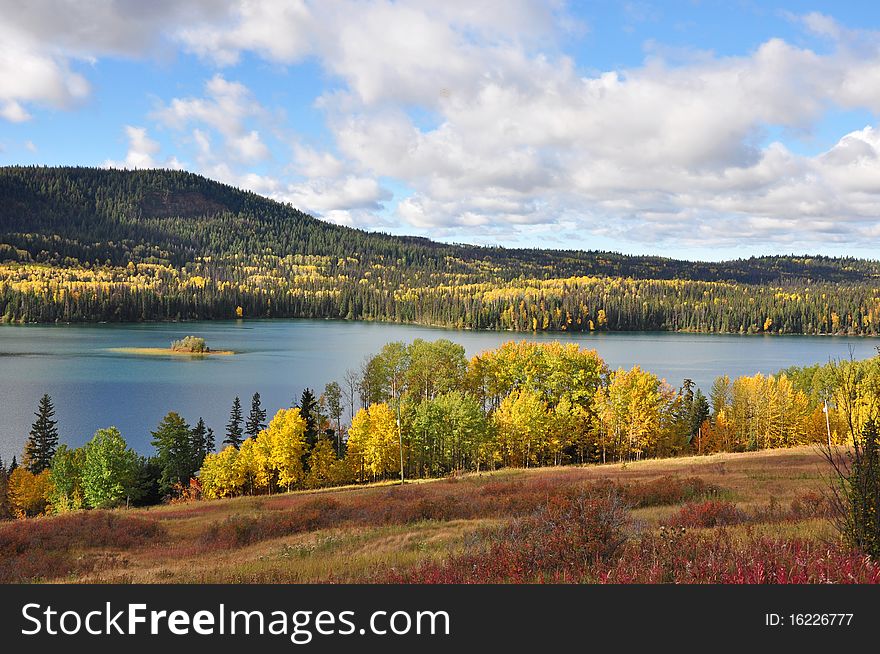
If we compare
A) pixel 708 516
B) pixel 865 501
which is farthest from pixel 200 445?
pixel 865 501

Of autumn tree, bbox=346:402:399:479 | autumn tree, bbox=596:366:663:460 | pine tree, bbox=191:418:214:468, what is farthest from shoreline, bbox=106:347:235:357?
autumn tree, bbox=596:366:663:460

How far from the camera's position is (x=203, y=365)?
364 feet

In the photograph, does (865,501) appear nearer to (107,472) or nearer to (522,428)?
(522,428)

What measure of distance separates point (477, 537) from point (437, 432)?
132 ft

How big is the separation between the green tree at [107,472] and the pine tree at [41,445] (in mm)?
9319

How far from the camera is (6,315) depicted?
188000mm

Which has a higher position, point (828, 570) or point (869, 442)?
point (869, 442)

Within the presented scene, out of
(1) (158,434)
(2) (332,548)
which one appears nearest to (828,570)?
(2) (332,548)

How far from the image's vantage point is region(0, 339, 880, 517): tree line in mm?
49250

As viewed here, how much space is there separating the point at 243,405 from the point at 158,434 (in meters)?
23.4

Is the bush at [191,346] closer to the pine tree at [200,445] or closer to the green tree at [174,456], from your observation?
the pine tree at [200,445]

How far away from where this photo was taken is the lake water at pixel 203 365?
70.6 m

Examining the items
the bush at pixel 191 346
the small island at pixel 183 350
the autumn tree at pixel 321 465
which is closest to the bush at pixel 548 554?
the autumn tree at pixel 321 465

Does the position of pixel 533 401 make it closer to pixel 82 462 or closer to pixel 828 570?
pixel 82 462
